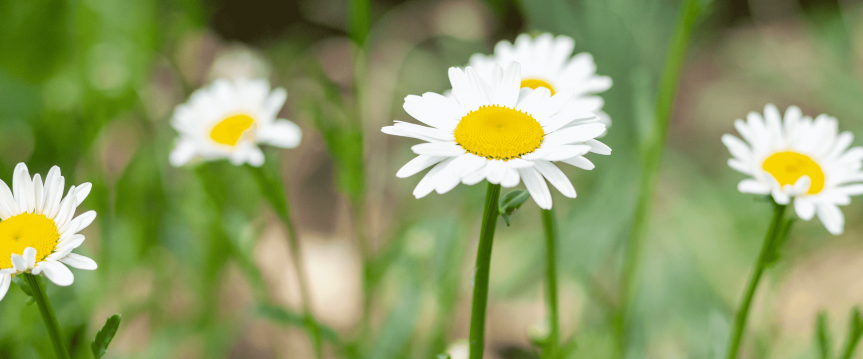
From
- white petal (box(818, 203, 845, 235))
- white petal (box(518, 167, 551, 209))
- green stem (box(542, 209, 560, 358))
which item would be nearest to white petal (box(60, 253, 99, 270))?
white petal (box(518, 167, 551, 209))

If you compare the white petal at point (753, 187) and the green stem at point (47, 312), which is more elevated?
the white petal at point (753, 187)

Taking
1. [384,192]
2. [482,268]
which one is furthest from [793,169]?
[384,192]

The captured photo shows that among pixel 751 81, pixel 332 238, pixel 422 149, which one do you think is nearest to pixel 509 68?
pixel 422 149

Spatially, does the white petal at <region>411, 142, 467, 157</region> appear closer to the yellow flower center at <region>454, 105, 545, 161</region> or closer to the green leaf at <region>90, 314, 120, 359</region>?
the yellow flower center at <region>454, 105, 545, 161</region>

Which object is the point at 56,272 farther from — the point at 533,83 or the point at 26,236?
the point at 533,83

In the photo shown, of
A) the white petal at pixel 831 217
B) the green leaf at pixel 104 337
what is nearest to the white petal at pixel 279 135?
the green leaf at pixel 104 337

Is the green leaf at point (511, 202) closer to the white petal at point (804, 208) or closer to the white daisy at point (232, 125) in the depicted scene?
the white petal at point (804, 208)
